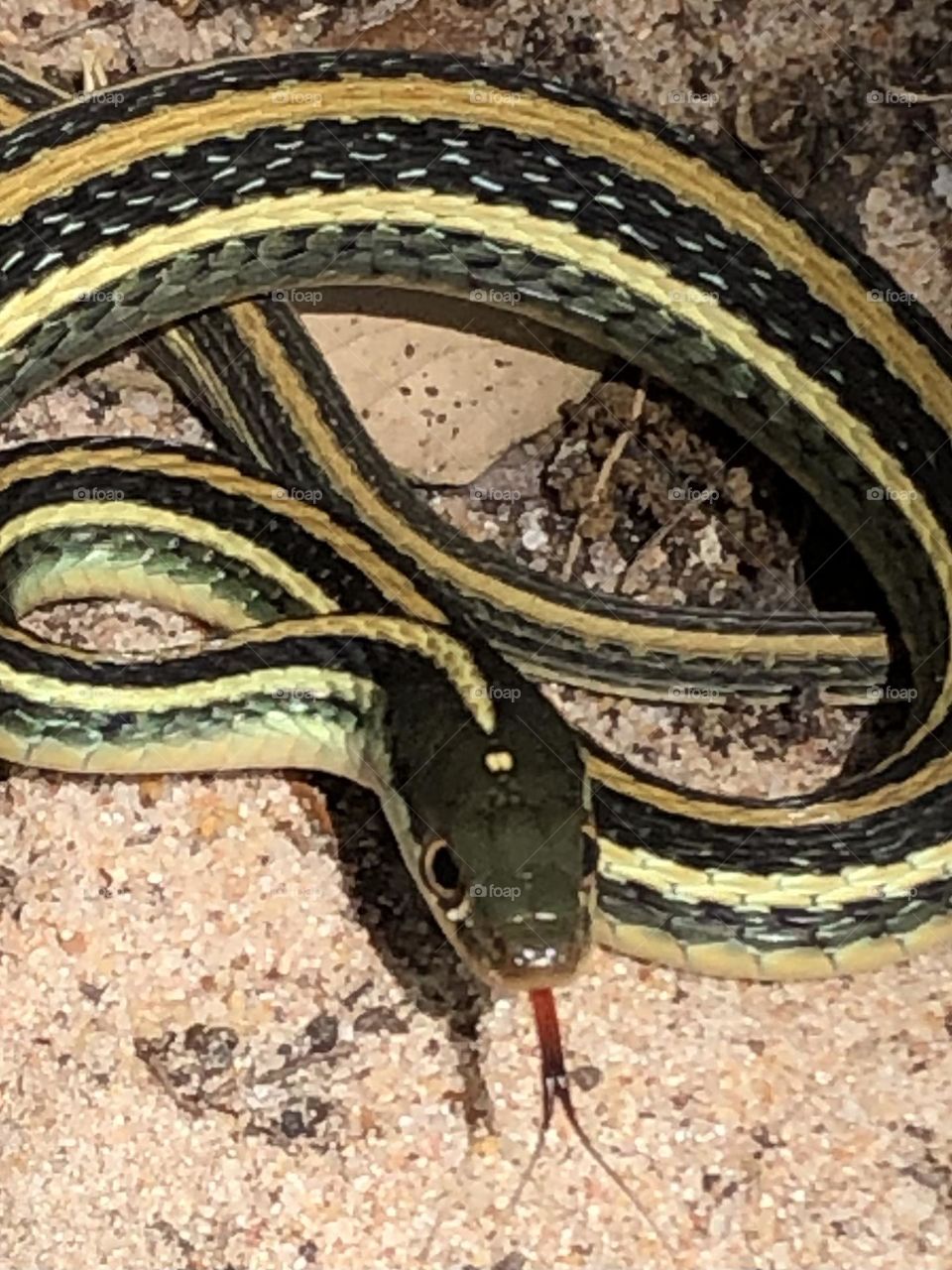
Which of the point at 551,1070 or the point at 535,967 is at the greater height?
the point at 535,967

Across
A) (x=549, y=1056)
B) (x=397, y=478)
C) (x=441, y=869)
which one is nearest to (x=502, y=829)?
(x=441, y=869)

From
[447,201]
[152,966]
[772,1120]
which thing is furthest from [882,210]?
[152,966]

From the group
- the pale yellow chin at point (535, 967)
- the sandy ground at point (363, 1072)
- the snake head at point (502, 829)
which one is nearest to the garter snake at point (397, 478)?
the snake head at point (502, 829)

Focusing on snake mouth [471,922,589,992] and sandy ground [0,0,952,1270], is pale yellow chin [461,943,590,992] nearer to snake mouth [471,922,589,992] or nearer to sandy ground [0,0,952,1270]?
snake mouth [471,922,589,992]

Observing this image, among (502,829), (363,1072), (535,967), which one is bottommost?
(363,1072)

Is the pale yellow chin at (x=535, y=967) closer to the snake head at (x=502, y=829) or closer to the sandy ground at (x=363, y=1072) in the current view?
the snake head at (x=502, y=829)

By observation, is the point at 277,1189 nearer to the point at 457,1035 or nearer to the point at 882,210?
the point at 457,1035

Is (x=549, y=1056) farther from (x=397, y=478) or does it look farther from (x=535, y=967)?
(x=397, y=478)

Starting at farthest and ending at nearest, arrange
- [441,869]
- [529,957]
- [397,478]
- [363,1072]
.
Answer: [397,478] → [363,1072] → [441,869] → [529,957]
